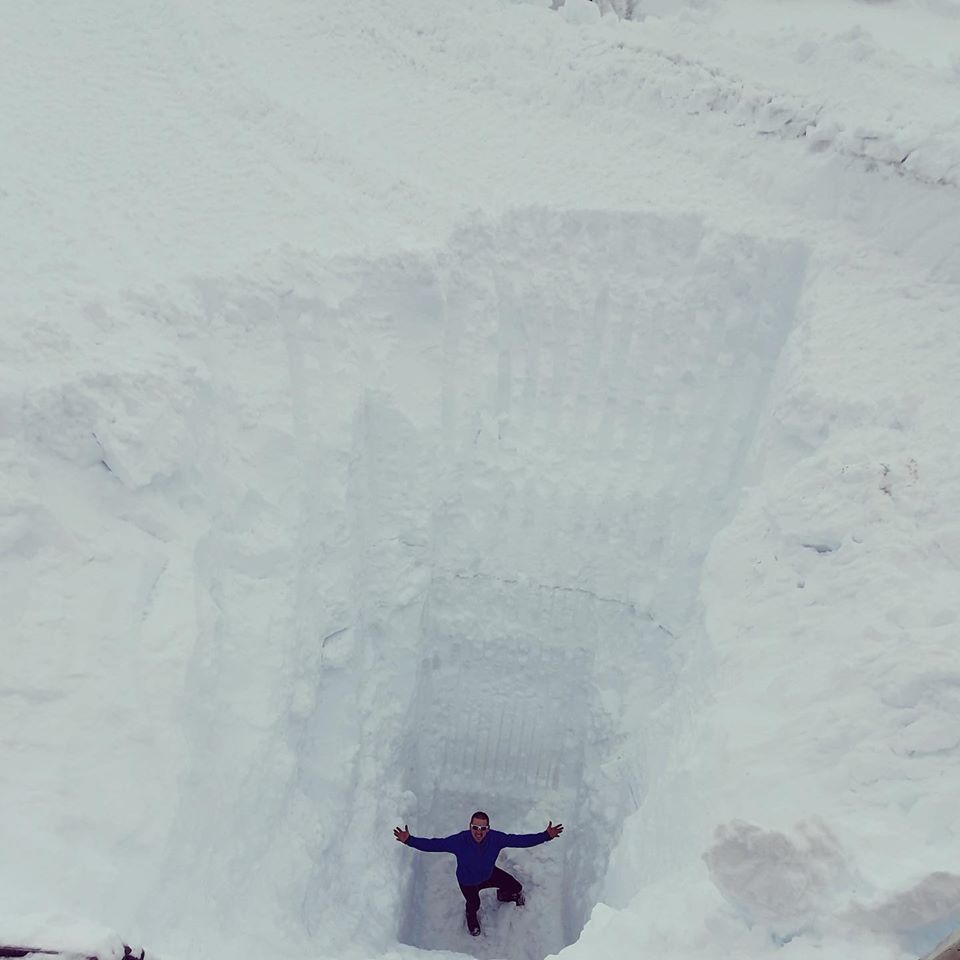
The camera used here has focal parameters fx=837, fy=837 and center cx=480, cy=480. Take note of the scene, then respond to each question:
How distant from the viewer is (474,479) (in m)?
6.62

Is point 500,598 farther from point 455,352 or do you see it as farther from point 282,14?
point 282,14

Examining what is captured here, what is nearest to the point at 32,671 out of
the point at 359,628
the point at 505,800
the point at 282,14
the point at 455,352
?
the point at 359,628

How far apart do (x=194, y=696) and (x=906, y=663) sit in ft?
11.7

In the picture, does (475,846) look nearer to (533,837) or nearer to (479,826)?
(479,826)

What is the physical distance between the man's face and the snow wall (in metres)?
0.94

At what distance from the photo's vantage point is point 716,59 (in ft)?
23.4

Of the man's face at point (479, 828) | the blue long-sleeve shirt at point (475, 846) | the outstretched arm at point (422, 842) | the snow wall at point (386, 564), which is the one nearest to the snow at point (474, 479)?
the snow wall at point (386, 564)

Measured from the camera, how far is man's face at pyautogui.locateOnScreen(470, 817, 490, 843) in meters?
5.82

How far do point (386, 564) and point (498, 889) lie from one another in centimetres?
339

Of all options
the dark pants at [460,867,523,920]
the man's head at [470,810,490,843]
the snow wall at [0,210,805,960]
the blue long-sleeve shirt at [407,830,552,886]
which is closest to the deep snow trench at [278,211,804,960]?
the snow wall at [0,210,805,960]

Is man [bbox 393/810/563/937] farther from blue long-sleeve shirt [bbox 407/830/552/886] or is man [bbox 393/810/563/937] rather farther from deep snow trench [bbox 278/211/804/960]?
deep snow trench [bbox 278/211/804/960]

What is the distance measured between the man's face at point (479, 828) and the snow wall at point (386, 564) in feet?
3.09

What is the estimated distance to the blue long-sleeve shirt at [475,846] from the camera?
5.77 meters

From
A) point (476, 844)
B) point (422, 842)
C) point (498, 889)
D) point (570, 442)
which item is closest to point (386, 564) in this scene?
point (570, 442)
